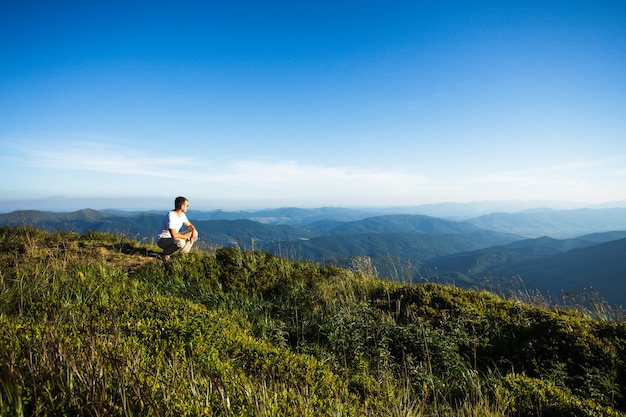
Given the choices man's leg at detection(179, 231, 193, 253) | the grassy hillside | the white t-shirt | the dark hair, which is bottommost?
the grassy hillside

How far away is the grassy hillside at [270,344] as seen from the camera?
7.72 ft

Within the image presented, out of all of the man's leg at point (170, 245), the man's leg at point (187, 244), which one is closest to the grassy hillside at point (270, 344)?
the man's leg at point (170, 245)

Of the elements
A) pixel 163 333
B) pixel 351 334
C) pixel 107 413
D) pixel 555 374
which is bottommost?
pixel 555 374

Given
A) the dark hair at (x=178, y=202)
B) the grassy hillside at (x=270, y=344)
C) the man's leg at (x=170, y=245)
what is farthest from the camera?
the dark hair at (x=178, y=202)

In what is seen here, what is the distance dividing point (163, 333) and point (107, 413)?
7.49 feet

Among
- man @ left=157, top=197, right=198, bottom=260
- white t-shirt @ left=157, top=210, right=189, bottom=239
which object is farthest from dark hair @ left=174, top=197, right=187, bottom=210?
white t-shirt @ left=157, top=210, right=189, bottom=239

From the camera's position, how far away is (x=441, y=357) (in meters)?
5.20

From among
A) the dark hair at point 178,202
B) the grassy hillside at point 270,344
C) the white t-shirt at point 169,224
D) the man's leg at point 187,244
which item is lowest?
the grassy hillside at point 270,344

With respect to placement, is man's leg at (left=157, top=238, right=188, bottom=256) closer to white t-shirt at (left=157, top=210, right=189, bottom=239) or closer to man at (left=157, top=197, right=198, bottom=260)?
man at (left=157, top=197, right=198, bottom=260)

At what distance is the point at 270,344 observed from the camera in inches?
189

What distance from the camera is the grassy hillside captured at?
7.72 ft

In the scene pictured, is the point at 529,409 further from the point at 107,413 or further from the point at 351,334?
the point at 107,413

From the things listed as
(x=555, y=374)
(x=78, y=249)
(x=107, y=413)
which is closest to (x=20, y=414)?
(x=107, y=413)

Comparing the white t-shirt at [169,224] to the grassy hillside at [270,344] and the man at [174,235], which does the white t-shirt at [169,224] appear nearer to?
the man at [174,235]
